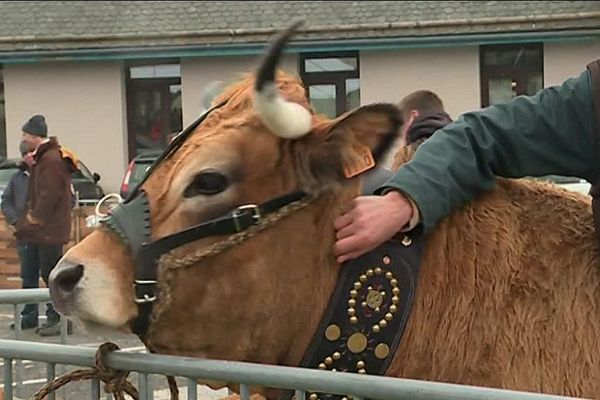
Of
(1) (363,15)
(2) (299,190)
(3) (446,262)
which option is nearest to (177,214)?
(2) (299,190)

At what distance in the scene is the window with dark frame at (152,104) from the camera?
66.8 feet

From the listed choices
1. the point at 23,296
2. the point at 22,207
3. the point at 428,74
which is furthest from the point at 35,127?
the point at 428,74

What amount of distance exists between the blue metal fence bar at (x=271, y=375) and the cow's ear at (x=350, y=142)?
1.93ft

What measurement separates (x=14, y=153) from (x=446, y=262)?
764 inches

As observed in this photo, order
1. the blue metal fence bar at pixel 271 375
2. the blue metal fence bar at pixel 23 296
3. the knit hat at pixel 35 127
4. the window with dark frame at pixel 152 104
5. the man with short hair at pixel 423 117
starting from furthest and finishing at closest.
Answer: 1. the window with dark frame at pixel 152 104
2. the knit hat at pixel 35 127
3. the man with short hair at pixel 423 117
4. the blue metal fence bar at pixel 23 296
5. the blue metal fence bar at pixel 271 375

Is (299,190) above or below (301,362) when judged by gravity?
above

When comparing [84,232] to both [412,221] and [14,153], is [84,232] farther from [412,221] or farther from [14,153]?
[14,153]

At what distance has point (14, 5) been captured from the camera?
21312mm

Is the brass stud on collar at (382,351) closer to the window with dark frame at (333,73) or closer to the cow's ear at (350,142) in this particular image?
the cow's ear at (350,142)

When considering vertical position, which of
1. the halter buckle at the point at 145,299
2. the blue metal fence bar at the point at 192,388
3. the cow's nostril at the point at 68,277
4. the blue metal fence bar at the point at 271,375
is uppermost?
the cow's nostril at the point at 68,277

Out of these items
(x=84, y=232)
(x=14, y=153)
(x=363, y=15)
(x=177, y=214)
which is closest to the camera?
(x=177, y=214)

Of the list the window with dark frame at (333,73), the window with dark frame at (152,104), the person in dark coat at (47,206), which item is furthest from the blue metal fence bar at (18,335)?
the window with dark frame at (152,104)

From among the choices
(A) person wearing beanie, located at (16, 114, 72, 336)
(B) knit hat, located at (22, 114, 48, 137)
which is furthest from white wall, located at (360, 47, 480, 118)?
(A) person wearing beanie, located at (16, 114, 72, 336)

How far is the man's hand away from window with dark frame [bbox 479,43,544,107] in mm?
17018
